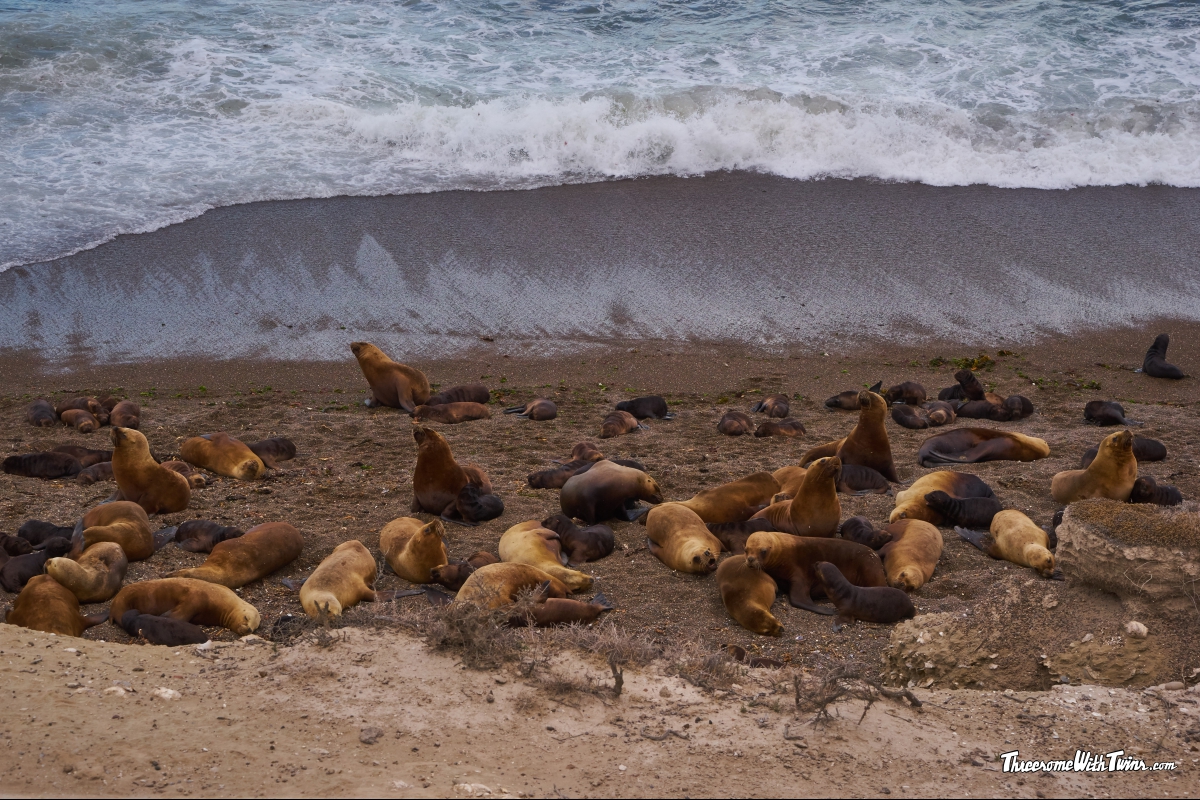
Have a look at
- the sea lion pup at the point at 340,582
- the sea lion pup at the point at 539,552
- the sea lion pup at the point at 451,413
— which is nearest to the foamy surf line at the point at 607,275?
the sea lion pup at the point at 451,413

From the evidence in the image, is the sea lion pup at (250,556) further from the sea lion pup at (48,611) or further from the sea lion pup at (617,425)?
the sea lion pup at (617,425)

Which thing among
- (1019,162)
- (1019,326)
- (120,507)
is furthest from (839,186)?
(120,507)

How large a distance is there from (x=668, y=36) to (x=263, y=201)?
8982 millimetres

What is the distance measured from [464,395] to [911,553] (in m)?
4.61

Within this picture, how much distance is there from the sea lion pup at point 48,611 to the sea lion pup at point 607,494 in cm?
272

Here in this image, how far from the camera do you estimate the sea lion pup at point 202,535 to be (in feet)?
19.2

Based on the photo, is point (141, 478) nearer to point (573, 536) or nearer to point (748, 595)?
point (573, 536)

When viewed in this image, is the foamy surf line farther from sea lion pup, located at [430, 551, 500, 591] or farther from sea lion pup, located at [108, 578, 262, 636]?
sea lion pup, located at [108, 578, 262, 636]

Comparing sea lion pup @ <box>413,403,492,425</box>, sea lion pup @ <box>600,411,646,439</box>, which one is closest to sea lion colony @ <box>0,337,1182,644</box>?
sea lion pup @ <box>600,411,646,439</box>

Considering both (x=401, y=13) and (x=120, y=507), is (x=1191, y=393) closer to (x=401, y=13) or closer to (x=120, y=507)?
(x=120, y=507)

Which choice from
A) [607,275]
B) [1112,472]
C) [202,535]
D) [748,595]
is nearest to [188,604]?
[202,535]

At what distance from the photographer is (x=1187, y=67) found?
55.4ft

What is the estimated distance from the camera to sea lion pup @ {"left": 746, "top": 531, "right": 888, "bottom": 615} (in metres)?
5.30

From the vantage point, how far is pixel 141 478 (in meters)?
6.46
